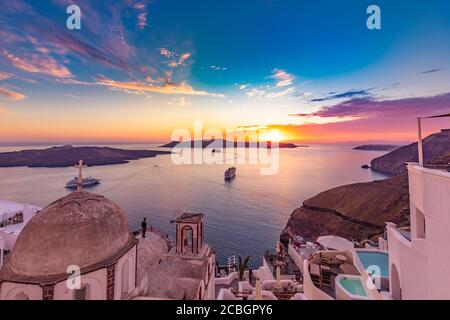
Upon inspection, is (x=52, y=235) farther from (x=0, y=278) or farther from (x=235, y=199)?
(x=235, y=199)

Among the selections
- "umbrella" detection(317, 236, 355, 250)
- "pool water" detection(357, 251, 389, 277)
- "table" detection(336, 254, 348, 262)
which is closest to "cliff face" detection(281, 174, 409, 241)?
"umbrella" detection(317, 236, 355, 250)

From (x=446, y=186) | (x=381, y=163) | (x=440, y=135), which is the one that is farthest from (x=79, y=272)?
(x=381, y=163)

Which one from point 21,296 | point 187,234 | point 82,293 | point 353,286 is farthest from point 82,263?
point 353,286

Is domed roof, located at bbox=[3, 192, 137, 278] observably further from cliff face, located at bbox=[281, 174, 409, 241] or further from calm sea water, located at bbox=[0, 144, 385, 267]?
cliff face, located at bbox=[281, 174, 409, 241]

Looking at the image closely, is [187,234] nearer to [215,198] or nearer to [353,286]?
[353,286]

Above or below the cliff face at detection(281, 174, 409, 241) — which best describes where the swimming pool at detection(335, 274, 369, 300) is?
above
